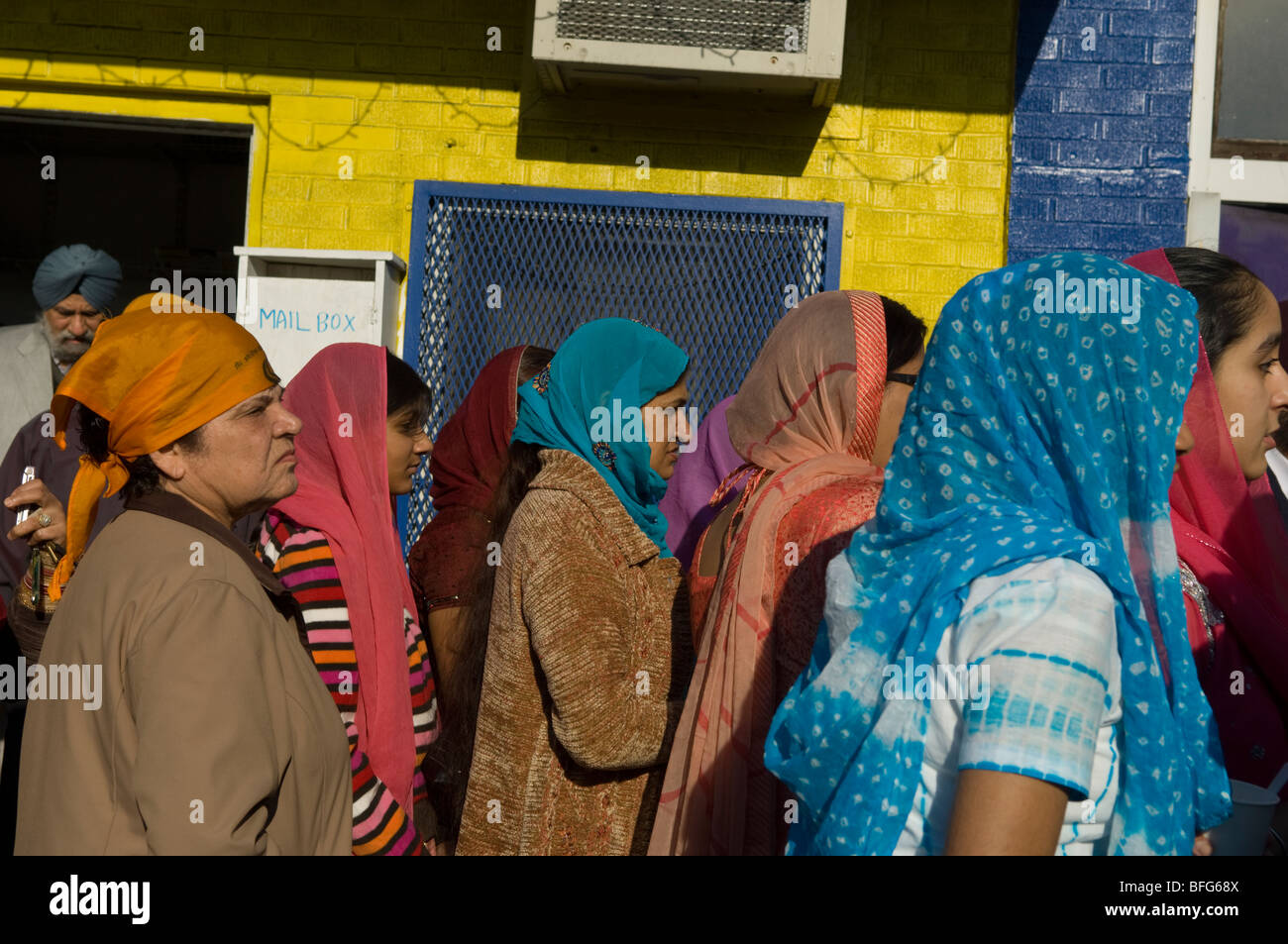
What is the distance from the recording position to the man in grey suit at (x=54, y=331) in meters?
5.05

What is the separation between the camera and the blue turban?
5031 millimetres

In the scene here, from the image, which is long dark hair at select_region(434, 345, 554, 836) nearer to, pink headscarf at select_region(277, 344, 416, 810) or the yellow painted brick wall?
pink headscarf at select_region(277, 344, 416, 810)

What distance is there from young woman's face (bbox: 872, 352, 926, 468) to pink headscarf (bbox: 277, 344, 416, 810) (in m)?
1.23

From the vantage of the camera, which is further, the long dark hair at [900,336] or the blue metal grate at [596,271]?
the blue metal grate at [596,271]

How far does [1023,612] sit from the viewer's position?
1454mm

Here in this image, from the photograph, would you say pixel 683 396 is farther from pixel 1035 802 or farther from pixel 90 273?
pixel 90 273

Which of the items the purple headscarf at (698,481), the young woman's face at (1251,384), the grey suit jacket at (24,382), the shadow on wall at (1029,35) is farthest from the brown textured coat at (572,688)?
the shadow on wall at (1029,35)

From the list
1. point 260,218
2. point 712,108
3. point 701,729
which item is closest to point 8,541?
point 260,218

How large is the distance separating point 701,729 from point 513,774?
529 mm

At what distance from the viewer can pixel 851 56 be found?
5598 mm
